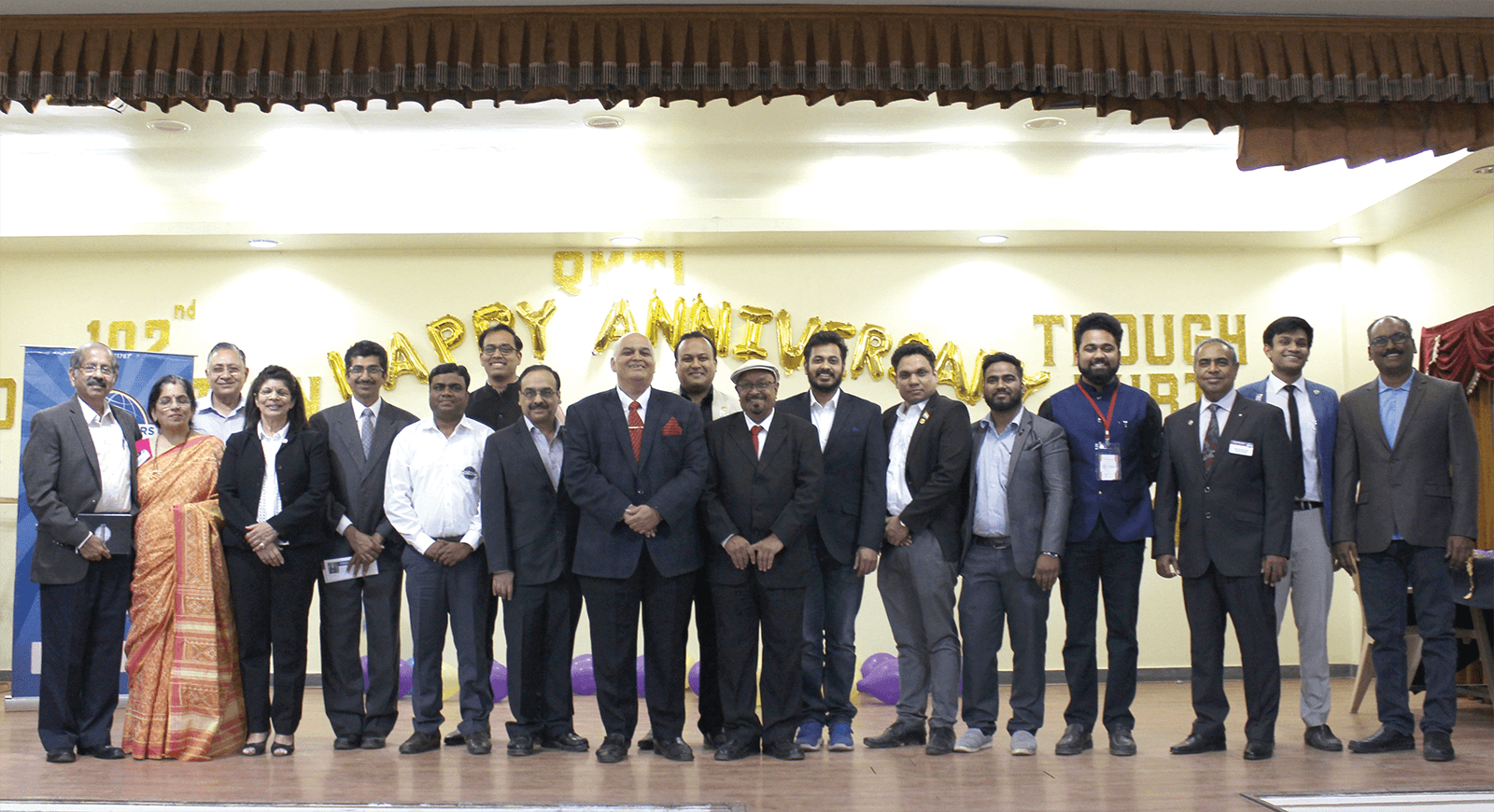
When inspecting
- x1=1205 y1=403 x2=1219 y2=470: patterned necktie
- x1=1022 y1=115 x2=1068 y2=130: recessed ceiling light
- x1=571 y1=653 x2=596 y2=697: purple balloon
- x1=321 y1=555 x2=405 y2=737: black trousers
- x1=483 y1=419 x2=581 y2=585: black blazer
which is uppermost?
x1=1022 y1=115 x2=1068 y2=130: recessed ceiling light

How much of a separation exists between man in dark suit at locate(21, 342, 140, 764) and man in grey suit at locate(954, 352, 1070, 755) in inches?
129

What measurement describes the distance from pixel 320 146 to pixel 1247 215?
5260mm

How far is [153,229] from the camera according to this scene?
712 centimetres

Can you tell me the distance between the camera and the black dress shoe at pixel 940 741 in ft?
15.1

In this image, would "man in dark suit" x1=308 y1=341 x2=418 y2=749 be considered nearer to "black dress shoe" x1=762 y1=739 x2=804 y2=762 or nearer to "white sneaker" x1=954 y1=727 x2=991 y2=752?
"black dress shoe" x1=762 y1=739 x2=804 y2=762

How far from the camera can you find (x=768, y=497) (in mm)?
4473

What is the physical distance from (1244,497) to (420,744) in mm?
3229

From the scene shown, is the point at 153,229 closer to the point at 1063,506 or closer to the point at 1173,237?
the point at 1063,506

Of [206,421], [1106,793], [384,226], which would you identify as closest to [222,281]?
[384,226]

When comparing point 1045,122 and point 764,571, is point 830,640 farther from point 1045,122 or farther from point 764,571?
point 1045,122

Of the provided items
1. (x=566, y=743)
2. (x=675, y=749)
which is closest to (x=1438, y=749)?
(x=675, y=749)

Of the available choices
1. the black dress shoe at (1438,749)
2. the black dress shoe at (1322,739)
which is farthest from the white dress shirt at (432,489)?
the black dress shoe at (1438,749)

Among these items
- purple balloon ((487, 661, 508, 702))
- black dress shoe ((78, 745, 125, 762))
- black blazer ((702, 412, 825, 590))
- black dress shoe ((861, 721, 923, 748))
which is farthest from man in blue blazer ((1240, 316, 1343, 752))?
black dress shoe ((78, 745, 125, 762))

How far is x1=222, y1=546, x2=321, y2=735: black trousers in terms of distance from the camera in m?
4.70
